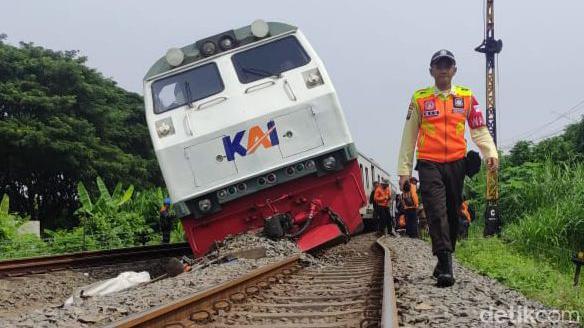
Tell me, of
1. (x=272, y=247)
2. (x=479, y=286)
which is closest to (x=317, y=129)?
(x=272, y=247)

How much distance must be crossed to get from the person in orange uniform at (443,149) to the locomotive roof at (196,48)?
4099 mm

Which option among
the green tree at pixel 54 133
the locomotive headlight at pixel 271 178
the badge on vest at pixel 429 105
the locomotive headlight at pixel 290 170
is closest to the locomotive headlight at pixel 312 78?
the locomotive headlight at pixel 290 170

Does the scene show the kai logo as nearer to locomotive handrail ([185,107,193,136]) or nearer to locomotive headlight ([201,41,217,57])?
locomotive handrail ([185,107,193,136])

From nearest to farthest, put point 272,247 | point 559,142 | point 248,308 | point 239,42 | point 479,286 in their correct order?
point 248,308 < point 479,286 < point 272,247 < point 239,42 < point 559,142

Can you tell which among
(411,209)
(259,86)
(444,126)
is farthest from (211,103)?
(411,209)

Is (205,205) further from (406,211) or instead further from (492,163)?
(406,211)

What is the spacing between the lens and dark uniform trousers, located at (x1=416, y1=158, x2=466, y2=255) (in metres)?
4.70

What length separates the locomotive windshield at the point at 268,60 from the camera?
8.45 meters

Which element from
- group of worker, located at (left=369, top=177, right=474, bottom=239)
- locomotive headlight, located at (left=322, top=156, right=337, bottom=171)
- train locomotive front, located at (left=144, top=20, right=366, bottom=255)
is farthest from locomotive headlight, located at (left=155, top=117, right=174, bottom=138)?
group of worker, located at (left=369, top=177, right=474, bottom=239)

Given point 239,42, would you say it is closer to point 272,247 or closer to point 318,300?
point 272,247

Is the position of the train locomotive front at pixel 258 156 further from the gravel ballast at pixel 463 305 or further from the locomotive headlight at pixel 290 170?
the gravel ballast at pixel 463 305

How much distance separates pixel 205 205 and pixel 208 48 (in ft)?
7.14

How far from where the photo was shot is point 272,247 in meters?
7.42

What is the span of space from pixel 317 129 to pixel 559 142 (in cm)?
1728
